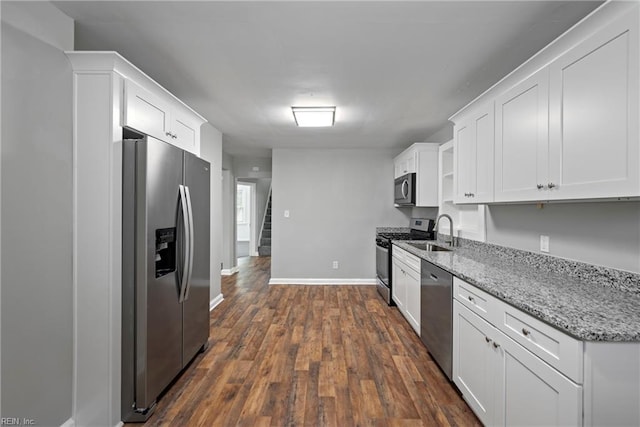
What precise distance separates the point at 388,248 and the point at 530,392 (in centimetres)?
279

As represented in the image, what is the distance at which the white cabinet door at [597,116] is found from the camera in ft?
3.88

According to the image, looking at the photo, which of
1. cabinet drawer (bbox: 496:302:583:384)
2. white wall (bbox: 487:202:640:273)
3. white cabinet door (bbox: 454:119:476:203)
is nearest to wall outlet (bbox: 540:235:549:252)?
white wall (bbox: 487:202:640:273)

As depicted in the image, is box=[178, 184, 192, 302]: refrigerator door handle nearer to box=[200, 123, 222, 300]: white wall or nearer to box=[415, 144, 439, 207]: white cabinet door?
box=[200, 123, 222, 300]: white wall

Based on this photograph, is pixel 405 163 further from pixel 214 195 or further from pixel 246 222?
pixel 246 222

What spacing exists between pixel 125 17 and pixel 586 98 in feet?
→ 8.28

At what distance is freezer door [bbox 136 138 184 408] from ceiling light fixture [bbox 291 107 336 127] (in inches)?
59.1

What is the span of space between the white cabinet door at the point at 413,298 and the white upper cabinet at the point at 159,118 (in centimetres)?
251

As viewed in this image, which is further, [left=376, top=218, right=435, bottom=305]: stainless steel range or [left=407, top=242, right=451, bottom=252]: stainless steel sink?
[left=376, top=218, right=435, bottom=305]: stainless steel range

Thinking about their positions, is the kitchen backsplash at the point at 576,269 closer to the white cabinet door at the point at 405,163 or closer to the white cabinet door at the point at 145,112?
the white cabinet door at the point at 405,163

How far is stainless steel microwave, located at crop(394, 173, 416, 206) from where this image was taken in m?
4.09

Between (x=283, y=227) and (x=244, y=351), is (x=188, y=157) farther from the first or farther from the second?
(x=283, y=227)

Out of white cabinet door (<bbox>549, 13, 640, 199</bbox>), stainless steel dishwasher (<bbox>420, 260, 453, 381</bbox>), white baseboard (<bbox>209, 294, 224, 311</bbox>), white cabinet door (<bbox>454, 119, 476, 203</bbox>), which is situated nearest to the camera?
white cabinet door (<bbox>549, 13, 640, 199</bbox>)

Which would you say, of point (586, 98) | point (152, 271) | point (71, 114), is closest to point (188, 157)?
point (71, 114)

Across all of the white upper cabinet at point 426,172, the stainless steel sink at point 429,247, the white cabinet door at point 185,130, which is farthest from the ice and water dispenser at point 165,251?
the white upper cabinet at point 426,172
